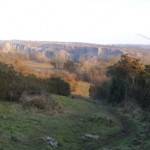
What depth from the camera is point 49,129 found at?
15109 mm

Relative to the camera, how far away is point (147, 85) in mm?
30781

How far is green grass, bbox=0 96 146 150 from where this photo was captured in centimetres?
1248

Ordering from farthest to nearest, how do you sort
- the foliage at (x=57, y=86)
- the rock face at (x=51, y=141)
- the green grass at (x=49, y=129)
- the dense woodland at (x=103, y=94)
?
1. the foliage at (x=57, y=86)
2. the dense woodland at (x=103, y=94)
3. the rock face at (x=51, y=141)
4. the green grass at (x=49, y=129)

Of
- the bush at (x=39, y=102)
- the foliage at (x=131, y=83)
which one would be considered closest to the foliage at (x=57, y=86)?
the foliage at (x=131, y=83)

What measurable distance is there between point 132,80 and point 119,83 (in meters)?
2.31

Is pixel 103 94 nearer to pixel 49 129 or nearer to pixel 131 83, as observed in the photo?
pixel 131 83

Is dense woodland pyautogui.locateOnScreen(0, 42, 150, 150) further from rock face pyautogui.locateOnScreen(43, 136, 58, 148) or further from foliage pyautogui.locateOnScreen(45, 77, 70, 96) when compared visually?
rock face pyautogui.locateOnScreen(43, 136, 58, 148)

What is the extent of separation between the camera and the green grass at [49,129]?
12.5 m

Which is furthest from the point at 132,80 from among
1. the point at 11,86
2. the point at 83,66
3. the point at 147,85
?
the point at 83,66

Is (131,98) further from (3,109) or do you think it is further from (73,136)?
(73,136)

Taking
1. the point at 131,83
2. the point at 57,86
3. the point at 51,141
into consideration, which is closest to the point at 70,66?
the point at 57,86

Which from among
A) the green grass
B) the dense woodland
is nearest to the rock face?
the green grass

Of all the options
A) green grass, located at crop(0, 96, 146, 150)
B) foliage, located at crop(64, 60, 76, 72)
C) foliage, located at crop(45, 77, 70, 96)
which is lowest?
foliage, located at crop(64, 60, 76, 72)

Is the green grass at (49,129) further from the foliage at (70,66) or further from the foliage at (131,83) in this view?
the foliage at (70,66)
